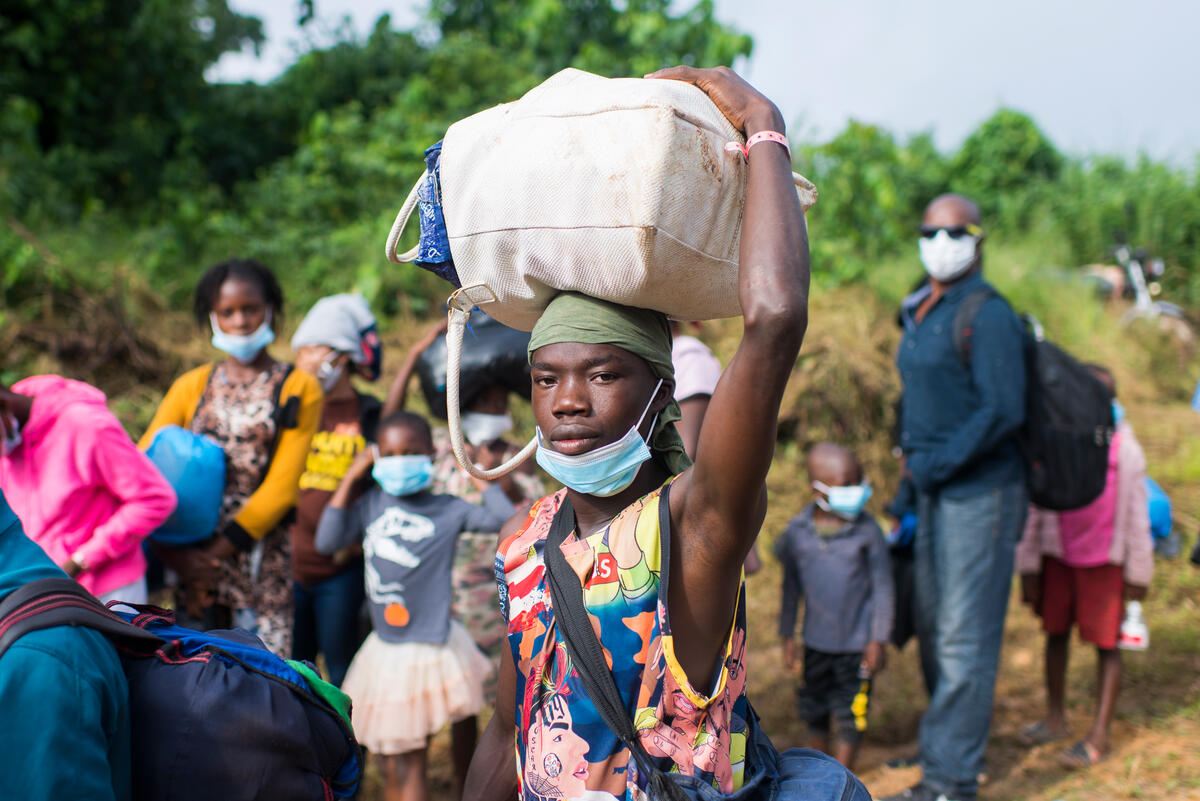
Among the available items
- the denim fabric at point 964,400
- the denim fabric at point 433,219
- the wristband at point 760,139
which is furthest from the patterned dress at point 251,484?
the denim fabric at point 964,400

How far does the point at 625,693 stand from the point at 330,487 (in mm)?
2639

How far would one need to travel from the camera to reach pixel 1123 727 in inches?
185

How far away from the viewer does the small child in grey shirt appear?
404cm

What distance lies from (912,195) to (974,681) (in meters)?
13.1

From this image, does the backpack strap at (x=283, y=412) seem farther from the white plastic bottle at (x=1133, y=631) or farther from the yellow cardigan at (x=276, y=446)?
the white plastic bottle at (x=1133, y=631)

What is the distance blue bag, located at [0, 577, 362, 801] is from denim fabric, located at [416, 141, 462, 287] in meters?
0.81

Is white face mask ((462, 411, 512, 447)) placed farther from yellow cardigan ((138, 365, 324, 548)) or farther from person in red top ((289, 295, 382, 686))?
yellow cardigan ((138, 365, 324, 548))

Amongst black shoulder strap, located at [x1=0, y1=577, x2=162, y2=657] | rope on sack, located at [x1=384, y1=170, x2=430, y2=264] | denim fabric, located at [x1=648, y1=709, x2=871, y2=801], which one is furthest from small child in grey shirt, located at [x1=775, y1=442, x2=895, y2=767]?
black shoulder strap, located at [x1=0, y1=577, x2=162, y2=657]

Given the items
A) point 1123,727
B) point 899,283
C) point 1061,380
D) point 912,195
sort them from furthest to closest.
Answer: point 912,195 → point 899,283 → point 1123,727 → point 1061,380

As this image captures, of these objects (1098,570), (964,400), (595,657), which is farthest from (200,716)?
(1098,570)

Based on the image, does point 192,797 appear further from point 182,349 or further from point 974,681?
point 182,349

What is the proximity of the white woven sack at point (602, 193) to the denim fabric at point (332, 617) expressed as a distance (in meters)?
2.57

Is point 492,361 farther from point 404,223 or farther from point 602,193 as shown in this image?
point 602,193

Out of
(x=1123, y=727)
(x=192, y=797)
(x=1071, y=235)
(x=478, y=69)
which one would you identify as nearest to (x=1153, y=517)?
(x=1123, y=727)
